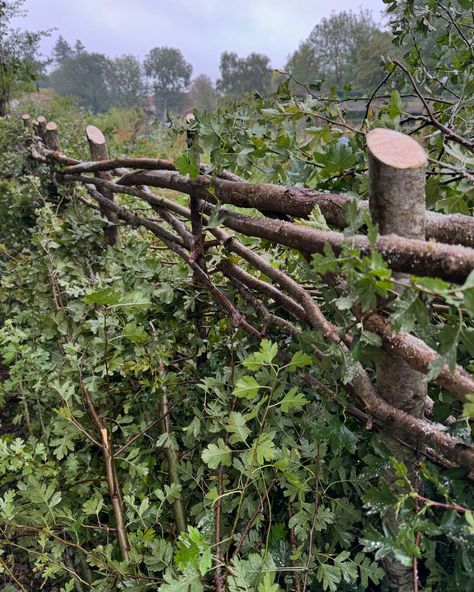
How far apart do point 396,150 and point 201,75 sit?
1784 inches

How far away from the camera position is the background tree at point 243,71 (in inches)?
1419

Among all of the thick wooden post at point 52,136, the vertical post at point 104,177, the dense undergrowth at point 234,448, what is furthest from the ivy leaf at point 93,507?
the thick wooden post at point 52,136

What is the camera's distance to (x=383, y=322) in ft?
2.21

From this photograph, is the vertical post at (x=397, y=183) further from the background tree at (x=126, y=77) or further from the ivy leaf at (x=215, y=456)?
the background tree at (x=126, y=77)

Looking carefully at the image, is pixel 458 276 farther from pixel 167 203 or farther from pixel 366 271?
pixel 167 203

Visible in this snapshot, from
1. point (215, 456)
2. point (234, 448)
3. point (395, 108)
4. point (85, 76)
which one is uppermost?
point (85, 76)

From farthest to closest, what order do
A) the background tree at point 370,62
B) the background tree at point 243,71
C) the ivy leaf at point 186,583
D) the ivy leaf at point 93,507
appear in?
1. the background tree at point 243,71
2. the background tree at point 370,62
3. the ivy leaf at point 93,507
4. the ivy leaf at point 186,583

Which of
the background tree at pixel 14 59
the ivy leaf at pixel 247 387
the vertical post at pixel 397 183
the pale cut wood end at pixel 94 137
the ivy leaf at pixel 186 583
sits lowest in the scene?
the ivy leaf at pixel 186 583

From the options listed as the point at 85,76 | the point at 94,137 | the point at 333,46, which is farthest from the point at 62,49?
the point at 94,137

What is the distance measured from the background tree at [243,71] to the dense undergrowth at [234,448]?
38.8 meters

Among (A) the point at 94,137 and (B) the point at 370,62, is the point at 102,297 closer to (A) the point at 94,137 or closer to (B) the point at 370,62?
(A) the point at 94,137

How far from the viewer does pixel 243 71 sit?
36625mm

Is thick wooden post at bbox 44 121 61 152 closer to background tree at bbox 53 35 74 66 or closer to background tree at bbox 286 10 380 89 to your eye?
background tree at bbox 286 10 380 89

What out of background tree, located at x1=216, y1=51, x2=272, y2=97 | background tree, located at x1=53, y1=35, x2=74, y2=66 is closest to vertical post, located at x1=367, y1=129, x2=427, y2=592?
background tree, located at x1=216, y1=51, x2=272, y2=97
